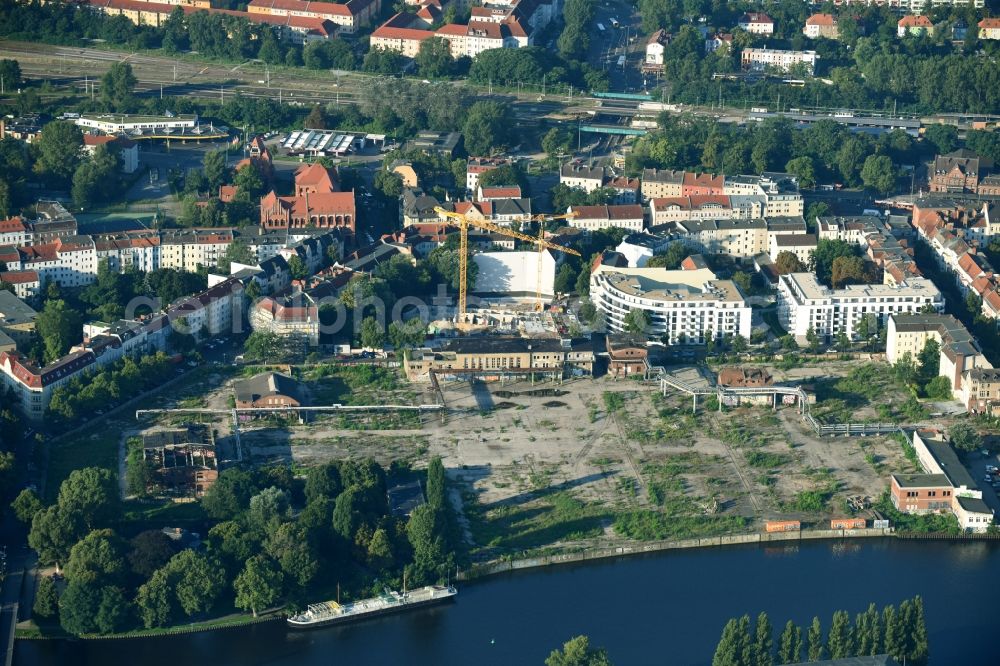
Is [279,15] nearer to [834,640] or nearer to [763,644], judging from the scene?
[763,644]

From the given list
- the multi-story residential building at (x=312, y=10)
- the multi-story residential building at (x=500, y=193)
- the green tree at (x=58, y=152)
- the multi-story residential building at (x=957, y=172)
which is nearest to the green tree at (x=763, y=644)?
the multi-story residential building at (x=500, y=193)

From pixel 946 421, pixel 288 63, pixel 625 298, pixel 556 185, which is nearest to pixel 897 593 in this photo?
pixel 946 421

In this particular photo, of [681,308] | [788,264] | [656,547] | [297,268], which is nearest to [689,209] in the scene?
[788,264]

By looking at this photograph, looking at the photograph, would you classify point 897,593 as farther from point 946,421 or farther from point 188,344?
point 188,344

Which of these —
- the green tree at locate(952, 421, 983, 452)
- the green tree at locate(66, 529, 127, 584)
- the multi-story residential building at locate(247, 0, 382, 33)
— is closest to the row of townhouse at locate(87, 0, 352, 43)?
the multi-story residential building at locate(247, 0, 382, 33)

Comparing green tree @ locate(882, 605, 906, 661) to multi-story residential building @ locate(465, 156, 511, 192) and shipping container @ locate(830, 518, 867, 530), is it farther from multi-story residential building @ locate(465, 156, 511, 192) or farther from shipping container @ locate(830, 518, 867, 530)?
multi-story residential building @ locate(465, 156, 511, 192)

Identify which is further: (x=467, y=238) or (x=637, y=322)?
(x=467, y=238)

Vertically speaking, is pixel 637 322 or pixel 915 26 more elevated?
pixel 915 26
